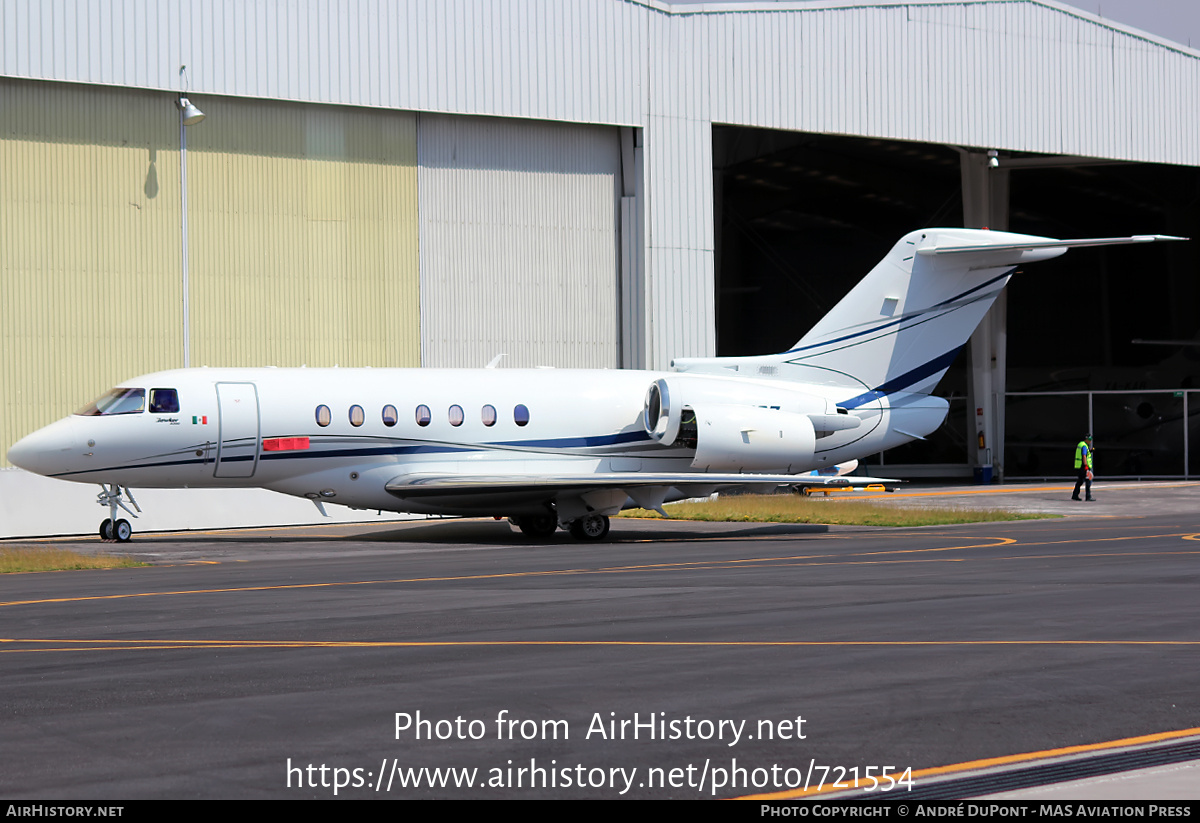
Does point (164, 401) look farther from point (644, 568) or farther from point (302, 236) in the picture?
point (302, 236)

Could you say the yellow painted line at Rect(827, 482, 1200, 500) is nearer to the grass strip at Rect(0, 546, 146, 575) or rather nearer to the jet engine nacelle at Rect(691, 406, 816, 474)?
the jet engine nacelle at Rect(691, 406, 816, 474)

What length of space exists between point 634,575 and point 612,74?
2069cm

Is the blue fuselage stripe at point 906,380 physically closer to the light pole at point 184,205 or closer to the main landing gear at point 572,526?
the main landing gear at point 572,526

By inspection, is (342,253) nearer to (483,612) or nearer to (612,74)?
(612,74)

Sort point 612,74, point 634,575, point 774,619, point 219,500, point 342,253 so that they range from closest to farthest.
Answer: point 774,619
point 634,575
point 219,500
point 342,253
point 612,74

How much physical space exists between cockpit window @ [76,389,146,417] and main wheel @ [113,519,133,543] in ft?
8.06

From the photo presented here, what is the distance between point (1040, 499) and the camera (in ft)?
121

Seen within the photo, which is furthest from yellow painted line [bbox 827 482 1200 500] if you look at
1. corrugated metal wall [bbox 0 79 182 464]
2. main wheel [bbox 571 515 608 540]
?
corrugated metal wall [bbox 0 79 182 464]

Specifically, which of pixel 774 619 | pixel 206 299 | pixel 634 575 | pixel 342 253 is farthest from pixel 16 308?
pixel 774 619

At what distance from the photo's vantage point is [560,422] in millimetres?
25484

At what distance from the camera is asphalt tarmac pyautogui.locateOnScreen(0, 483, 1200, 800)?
21.7ft

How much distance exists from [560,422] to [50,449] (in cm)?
886

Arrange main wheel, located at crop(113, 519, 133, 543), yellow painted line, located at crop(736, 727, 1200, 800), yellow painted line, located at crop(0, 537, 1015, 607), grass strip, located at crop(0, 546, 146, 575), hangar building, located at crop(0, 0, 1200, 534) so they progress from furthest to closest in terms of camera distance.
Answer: hangar building, located at crop(0, 0, 1200, 534), main wheel, located at crop(113, 519, 133, 543), grass strip, located at crop(0, 546, 146, 575), yellow painted line, located at crop(0, 537, 1015, 607), yellow painted line, located at crop(736, 727, 1200, 800)

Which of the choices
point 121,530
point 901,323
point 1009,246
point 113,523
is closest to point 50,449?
point 113,523
